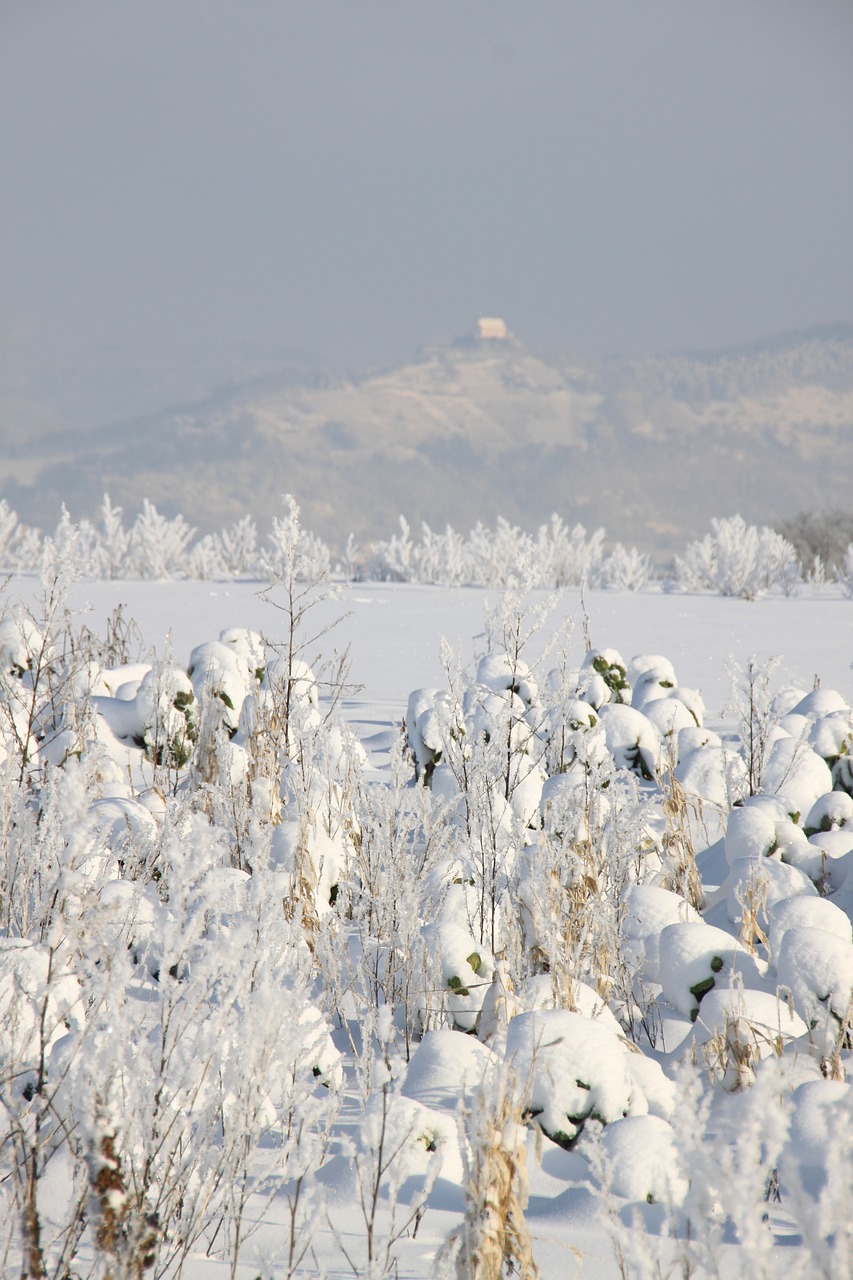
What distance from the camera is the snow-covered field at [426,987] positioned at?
145cm

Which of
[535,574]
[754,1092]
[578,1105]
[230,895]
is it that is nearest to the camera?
[754,1092]

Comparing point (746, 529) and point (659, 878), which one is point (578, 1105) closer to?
point (659, 878)

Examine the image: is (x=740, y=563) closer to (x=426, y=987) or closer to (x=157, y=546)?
(x=157, y=546)

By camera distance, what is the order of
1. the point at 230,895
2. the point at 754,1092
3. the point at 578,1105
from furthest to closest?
the point at 230,895, the point at 578,1105, the point at 754,1092

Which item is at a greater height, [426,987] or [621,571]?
[621,571]

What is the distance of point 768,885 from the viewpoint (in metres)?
3.19

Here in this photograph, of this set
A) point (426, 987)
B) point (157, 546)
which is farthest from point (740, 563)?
point (426, 987)

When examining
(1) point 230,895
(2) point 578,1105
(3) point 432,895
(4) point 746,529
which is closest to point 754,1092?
(2) point 578,1105

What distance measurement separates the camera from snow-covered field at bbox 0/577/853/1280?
145cm

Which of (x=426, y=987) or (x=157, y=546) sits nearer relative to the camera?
(x=426, y=987)

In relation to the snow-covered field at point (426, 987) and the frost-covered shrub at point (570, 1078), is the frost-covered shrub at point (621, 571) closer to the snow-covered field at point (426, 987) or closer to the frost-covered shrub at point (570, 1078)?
the snow-covered field at point (426, 987)

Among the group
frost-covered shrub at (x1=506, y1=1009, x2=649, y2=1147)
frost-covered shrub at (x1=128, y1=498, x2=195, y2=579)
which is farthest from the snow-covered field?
frost-covered shrub at (x1=128, y1=498, x2=195, y2=579)

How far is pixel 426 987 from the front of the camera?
2.69 m

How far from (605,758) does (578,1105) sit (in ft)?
7.37
